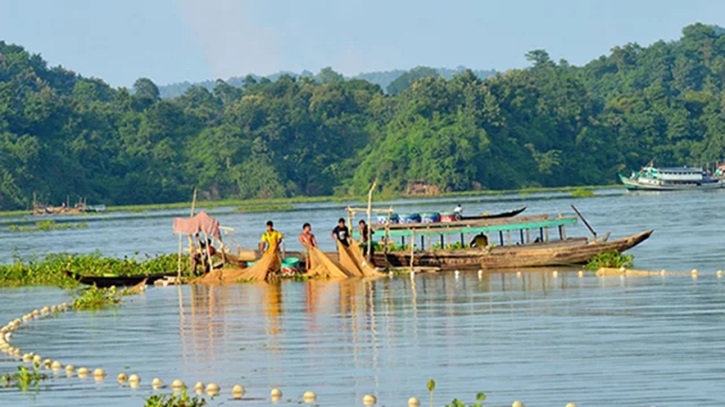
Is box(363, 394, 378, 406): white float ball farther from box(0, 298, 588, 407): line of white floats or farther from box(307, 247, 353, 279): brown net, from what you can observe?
box(307, 247, 353, 279): brown net

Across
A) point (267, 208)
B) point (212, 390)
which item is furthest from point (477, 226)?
point (267, 208)

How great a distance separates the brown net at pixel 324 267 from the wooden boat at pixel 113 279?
3.43m

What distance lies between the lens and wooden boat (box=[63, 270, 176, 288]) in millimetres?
33531

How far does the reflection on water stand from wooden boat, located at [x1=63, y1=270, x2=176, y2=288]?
1.13 metres

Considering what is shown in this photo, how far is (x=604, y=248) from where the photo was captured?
35.1 metres

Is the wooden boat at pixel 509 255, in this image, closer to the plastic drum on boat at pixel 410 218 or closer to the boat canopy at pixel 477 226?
the boat canopy at pixel 477 226

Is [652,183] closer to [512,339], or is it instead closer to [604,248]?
[604,248]

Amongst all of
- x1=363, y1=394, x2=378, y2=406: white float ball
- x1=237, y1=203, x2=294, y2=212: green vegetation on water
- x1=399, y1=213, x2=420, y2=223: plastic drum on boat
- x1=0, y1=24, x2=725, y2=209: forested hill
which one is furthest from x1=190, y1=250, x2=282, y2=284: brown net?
x1=0, y1=24, x2=725, y2=209: forested hill

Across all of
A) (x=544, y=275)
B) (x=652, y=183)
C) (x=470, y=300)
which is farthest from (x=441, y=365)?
(x=652, y=183)

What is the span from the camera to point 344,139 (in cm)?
11869

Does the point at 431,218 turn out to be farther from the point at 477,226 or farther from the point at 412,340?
the point at 412,340

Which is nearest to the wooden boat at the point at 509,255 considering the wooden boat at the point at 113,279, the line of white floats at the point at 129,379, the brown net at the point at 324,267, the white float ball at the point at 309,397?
the brown net at the point at 324,267

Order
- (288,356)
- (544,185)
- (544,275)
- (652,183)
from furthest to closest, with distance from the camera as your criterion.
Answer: (544,185) < (652,183) < (544,275) < (288,356)

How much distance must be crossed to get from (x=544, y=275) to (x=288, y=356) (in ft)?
42.5
